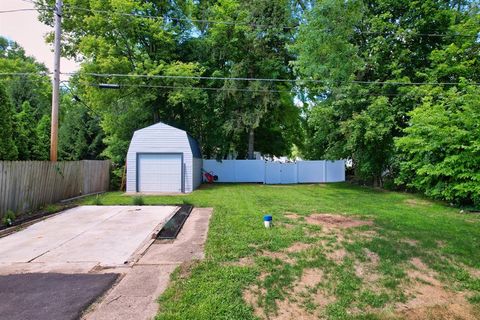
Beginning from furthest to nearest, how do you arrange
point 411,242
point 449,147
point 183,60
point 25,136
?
point 183,60, point 25,136, point 449,147, point 411,242

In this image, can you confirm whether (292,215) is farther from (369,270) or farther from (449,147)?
(449,147)

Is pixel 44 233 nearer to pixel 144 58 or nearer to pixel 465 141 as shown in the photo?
pixel 465 141

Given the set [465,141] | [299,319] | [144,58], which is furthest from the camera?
[144,58]

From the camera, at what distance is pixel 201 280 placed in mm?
3895

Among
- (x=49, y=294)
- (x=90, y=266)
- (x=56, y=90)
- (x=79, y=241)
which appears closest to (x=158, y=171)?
(x=56, y=90)

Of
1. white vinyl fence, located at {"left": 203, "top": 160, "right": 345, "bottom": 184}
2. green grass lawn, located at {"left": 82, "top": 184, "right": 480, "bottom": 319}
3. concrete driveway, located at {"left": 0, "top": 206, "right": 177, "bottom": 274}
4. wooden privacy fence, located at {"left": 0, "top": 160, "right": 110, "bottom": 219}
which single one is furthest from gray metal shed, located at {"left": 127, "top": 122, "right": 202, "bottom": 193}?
green grass lawn, located at {"left": 82, "top": 184, "right": 480, "bottom": 319}

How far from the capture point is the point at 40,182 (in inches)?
368

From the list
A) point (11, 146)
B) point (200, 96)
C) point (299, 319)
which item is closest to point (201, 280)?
point (299, 319)

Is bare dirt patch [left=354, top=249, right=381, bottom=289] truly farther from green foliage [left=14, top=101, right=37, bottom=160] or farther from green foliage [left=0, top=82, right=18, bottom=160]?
green foliage [left=14, top=101, right=37, bottom=160]

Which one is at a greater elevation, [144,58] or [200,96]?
[144,58]

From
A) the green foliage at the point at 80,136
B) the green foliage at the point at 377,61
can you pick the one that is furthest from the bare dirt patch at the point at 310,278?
the green foliage at the point at 80,136

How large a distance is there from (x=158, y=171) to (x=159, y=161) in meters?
0.50

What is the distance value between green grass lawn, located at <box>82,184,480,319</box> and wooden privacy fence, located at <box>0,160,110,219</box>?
5.45m

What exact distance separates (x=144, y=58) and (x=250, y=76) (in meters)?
6.76
